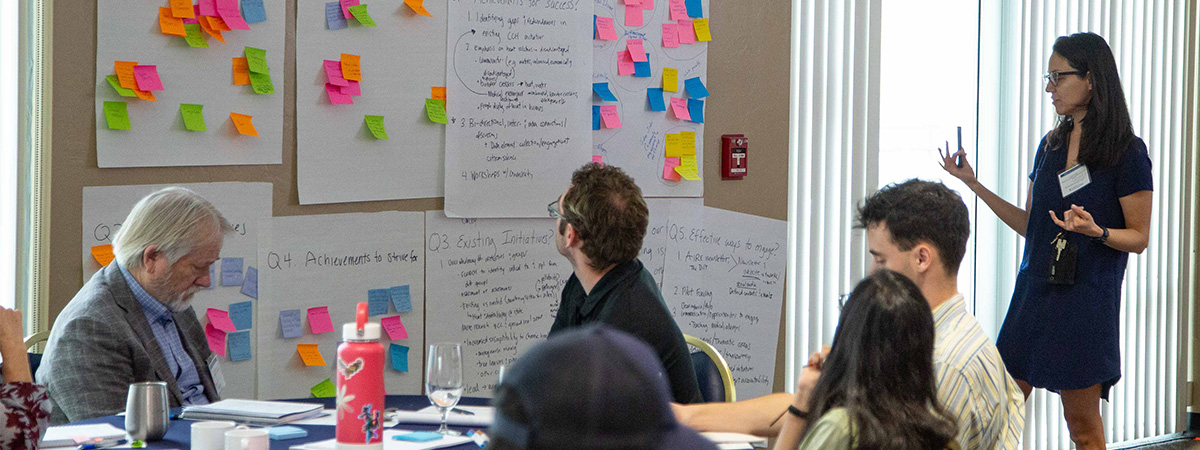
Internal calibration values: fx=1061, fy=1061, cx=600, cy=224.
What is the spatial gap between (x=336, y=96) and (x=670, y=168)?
4.18ft

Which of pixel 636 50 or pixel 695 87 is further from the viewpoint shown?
pixel 695 87

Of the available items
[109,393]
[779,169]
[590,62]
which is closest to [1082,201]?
[779,169]

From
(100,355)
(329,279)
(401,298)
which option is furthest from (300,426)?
(401,298)

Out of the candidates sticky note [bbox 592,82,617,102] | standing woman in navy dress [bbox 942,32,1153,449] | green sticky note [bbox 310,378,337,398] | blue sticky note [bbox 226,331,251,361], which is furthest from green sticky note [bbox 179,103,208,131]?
standing woman in navy dress [bbox 942,32,1153,449]

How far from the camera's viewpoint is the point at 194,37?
285cm

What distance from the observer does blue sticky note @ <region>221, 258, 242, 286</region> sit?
293 centimetres

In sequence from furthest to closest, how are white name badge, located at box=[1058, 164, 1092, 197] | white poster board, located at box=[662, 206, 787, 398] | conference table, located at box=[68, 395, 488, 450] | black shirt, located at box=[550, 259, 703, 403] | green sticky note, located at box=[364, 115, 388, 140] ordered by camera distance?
1. white poster board, located at box=[662, 206, 787, 398]
2. white name badge, located at box=[1058, 164, 1092, 197]
3. green sticky note, located at box=[364, 115, 388, 140]
4. black shirt, located at box=[550, 259, 703, 403]
5. conference table, located at box=[68, 395, 488, 450]

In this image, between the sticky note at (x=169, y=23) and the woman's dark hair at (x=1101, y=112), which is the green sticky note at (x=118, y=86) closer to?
the sticky note at (x=169, y=23)

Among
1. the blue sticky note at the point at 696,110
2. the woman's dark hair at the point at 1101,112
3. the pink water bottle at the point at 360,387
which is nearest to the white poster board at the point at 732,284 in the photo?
the blue sticky note at the point at 696,110

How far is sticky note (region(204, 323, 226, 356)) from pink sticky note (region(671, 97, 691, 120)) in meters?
1.75

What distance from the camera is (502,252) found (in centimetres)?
347

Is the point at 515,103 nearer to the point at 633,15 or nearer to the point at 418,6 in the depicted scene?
the point at 418,6

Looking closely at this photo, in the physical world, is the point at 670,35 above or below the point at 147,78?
above

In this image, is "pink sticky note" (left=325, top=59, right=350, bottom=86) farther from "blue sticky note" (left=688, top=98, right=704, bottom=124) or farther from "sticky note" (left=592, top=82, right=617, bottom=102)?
"blue sticky note" (left=688, top=98, right=704, bottom=124)
